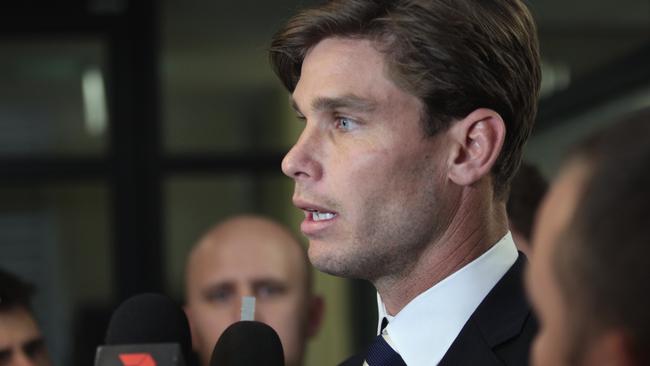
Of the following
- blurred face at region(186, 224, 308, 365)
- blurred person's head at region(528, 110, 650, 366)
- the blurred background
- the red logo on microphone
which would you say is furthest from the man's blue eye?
the blurred background

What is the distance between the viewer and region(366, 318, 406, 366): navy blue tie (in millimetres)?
1560

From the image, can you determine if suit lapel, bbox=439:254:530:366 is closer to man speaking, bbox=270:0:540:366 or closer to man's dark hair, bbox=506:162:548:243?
man speaking, bbox=270:0:540:366

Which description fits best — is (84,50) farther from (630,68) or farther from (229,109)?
(630,68)

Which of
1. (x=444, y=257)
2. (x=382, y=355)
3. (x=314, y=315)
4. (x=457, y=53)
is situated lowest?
(x=314, y=315)

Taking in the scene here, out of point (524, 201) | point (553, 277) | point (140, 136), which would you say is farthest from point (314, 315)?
point (140, 136)

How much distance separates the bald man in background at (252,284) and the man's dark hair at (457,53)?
1.10 m

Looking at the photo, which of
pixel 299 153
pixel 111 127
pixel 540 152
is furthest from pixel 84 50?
pixel 299 153

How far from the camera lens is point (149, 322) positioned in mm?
1509

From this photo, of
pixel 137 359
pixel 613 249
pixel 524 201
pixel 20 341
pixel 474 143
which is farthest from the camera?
pixel 524 201

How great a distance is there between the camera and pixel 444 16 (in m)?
1.60

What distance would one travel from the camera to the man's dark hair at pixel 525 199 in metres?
2.57

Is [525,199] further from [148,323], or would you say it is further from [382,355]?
[148,323]

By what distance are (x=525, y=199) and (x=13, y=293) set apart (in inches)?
43.7

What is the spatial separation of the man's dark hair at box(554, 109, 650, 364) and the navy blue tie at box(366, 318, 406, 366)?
0.65m
